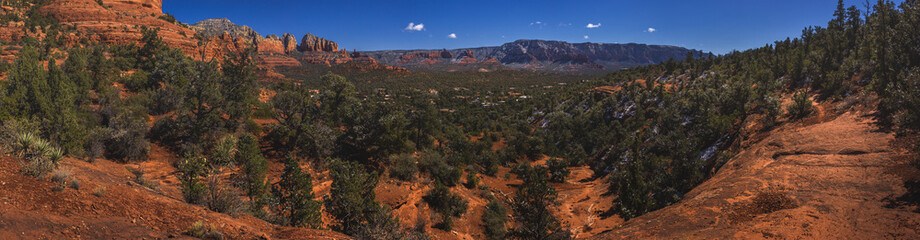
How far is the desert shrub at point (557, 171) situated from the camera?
105 feet

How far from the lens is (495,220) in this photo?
21.1 m

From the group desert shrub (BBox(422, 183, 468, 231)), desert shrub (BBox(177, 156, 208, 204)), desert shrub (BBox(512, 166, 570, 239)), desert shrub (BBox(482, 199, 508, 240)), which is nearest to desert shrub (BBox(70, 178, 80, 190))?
desert shrub (BBox(177, 156, 208, 204))

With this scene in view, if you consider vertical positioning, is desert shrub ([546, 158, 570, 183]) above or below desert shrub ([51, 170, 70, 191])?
below

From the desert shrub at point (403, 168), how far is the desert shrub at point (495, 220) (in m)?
5.77

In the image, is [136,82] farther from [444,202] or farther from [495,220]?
[495,220]

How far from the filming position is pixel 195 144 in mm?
22141

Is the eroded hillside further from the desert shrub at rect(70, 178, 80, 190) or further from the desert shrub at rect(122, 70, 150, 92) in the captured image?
the desert shrub at rect(122, 70, 150, 92)

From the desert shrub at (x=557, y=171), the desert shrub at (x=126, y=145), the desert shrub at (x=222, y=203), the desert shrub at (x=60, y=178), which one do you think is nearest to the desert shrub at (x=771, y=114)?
the desert shrub at (x=557, y=171)

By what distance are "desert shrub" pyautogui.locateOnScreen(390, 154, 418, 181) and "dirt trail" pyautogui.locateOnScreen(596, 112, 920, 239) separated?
12.9 meters

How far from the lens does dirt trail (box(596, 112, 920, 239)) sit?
1042 centimetres

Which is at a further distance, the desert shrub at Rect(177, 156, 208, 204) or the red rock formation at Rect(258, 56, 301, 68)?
the red rock formation at Rect(258, 56, 301, 68)

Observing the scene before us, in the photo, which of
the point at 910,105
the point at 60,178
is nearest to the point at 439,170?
the point at 60,178

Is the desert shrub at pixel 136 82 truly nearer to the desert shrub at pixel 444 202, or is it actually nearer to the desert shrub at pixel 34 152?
the desert shrub at pixel 34 152

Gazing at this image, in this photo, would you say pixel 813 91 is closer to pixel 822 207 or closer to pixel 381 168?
pixel 822 207
